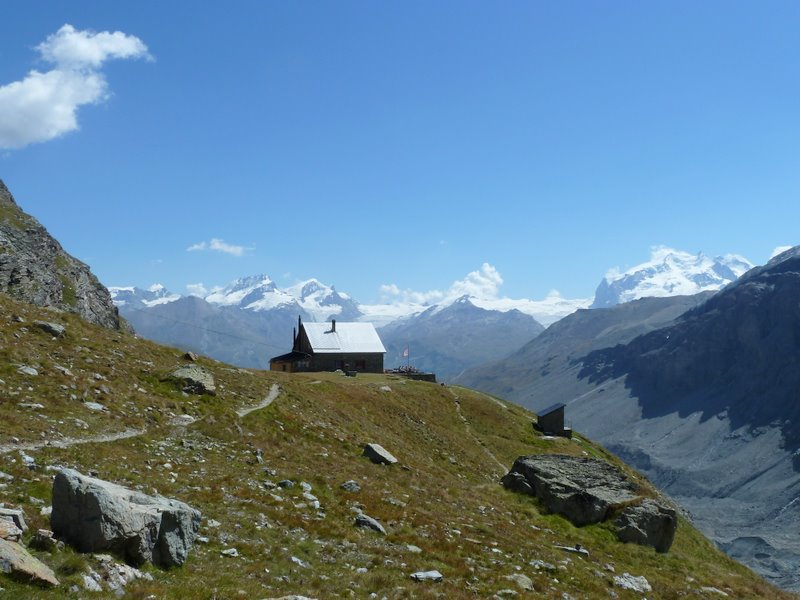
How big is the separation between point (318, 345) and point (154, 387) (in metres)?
82.8

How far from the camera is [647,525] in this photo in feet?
123

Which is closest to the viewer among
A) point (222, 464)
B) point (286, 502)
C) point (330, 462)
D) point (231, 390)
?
point (286, 502)

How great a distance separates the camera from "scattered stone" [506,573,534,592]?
813 inches

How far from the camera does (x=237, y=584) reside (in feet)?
50.2

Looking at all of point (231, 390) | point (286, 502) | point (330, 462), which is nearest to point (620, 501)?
point (330, 462)

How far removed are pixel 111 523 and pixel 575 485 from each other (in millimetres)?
33337

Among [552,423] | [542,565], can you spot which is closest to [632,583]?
[542,565]

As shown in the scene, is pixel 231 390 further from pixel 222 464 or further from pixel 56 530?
pixel 56 530

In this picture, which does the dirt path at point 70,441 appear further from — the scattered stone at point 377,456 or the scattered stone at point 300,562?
the scattered stone at point 377,456

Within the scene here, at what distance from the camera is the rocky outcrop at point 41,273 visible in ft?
259

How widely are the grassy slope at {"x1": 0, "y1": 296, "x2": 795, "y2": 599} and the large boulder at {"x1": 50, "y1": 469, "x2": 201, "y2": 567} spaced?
526 mm

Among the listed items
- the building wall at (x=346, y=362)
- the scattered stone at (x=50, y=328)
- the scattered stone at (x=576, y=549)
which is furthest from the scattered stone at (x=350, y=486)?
the building wall at (x=346, y=362)

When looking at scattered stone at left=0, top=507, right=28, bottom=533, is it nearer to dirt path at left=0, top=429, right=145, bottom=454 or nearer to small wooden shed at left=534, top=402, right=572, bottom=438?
dirt path at left=0, top=429, right=145, bottom=454

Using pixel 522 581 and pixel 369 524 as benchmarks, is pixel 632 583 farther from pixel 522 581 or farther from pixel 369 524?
pixel 369 524
